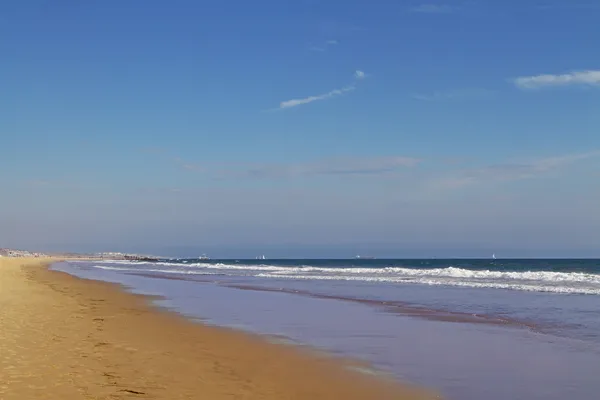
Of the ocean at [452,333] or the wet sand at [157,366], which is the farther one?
the ocean at [452,333]

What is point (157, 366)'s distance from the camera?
8.30 metres

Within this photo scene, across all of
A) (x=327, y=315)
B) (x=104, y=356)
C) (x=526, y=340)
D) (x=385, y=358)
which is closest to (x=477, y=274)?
(x=327, y=315)

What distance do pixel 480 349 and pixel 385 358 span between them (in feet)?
6.53

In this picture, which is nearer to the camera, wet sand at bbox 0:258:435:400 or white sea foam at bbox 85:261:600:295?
wet sand at bbox 0:258:435:400

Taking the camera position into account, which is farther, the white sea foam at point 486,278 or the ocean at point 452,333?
the white sea foam at point 486,278

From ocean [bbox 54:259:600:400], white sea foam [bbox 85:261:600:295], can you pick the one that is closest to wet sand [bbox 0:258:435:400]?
ocean [bbox 54:259:600:400]

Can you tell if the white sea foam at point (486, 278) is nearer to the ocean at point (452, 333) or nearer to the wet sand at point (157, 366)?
the ocean at point (452, 333)

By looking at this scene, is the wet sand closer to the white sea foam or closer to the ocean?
the ocean

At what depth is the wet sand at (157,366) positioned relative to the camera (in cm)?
683

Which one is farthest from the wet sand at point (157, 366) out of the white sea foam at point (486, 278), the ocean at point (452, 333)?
the white sea foam at point (486, 278)

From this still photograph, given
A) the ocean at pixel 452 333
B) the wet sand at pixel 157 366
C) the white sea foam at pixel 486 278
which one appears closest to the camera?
the wet sand at pixel 157 366

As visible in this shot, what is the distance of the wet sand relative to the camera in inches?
269

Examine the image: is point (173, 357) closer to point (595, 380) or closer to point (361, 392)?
point (361, 392)

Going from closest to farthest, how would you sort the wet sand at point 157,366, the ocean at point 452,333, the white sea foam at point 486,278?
1. the wet sand at point 157,366
2. the ocean at point 452,333
3. the white sea foam at point 486,278
